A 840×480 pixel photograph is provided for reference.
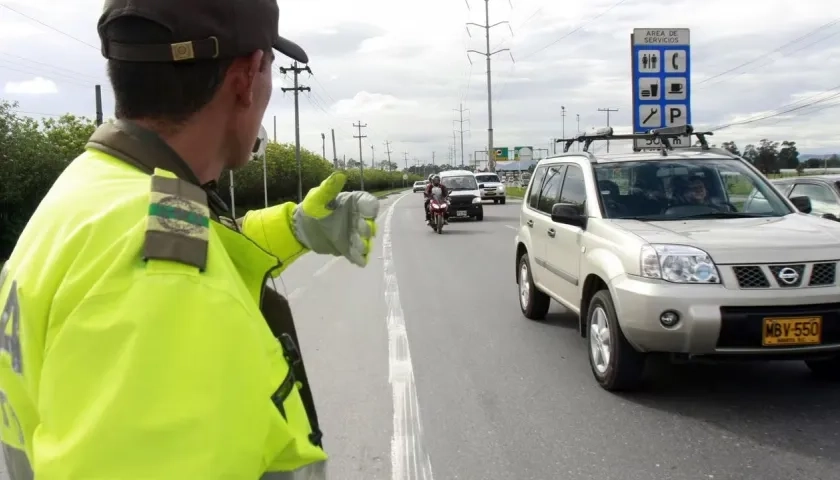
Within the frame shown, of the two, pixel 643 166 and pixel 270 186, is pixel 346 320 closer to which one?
pixel 643 166

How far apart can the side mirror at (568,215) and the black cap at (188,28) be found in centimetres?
497

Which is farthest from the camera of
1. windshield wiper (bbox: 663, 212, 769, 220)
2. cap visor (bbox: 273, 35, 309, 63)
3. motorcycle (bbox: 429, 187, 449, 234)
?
motorcycle (bbox: 429, 187, 449, 234)

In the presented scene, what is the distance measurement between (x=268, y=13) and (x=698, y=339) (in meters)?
4.15

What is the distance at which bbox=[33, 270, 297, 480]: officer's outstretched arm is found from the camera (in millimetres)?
883

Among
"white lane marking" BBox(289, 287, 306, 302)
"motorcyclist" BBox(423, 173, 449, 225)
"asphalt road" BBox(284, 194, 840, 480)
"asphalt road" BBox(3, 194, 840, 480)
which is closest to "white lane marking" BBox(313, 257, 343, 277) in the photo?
"white lane marking" BBox(289, 287, 306, 302)

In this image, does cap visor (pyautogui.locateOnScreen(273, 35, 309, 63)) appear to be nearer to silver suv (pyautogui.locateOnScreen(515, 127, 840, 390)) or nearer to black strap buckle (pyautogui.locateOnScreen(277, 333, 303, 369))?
black strap buckle (pyautogui.locateOnScreen(277, 333, 303, 369))

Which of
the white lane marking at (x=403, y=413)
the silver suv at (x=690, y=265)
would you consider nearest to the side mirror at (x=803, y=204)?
the silver suv at (x=690, y=265)

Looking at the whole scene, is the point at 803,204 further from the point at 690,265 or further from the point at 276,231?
the point at 276,231

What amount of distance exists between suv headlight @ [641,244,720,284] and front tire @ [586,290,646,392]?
1.56ft

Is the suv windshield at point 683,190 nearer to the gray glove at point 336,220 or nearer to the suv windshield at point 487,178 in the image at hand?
the gray glove at point 336,220

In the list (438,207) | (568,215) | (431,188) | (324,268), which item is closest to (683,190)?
(568,215)

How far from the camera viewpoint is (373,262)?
14234mm

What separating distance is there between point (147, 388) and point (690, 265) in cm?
451

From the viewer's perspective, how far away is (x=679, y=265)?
4.86 metres
